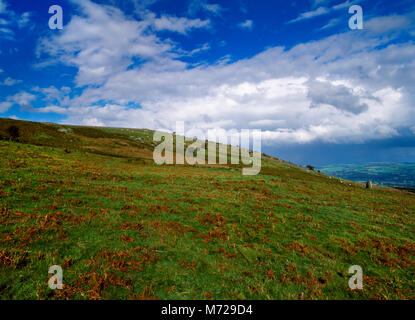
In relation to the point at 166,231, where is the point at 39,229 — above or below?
above

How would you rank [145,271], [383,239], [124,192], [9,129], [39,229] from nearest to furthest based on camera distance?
[145,271], [39,229], [383,239], [124,192], [9,129]

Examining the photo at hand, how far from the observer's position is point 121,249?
34.5ft

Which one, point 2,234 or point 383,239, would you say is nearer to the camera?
point 2,234

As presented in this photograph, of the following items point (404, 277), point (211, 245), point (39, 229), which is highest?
point (39, 229)

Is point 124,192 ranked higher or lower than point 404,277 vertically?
higher

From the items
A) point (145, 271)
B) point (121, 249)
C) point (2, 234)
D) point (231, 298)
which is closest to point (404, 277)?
point (231, 298)
